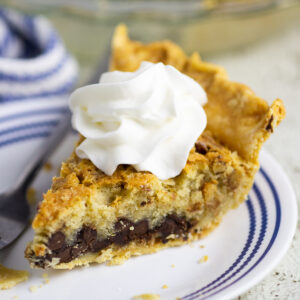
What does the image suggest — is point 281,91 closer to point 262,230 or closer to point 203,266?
point 262,230

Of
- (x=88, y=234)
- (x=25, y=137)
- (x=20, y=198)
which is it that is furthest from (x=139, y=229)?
(x=25, y=137)

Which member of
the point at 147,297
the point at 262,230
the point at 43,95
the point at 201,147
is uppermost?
the point at 201,147

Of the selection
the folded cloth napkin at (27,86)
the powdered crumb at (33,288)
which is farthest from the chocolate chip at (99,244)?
the folded cloth napkin at (27,86)

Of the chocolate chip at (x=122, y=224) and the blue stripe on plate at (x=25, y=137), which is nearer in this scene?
the chocolate chip at (x=122, y=224)

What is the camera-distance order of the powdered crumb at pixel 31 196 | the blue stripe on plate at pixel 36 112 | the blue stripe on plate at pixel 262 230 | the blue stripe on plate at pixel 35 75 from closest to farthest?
the blue stripe on plate at pixel 262 230 → the powdered crumb at pixel 31 196 → the blue stripe on plate at pixel 36 112 → the blue stripe on plate at pixel 35 75

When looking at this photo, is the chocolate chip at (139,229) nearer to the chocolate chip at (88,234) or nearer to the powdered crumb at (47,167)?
the chocolate chip at (88,234)

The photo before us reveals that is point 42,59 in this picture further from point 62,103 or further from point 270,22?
point 270,22

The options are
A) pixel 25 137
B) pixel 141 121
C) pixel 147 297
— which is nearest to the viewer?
pixel 147 297
